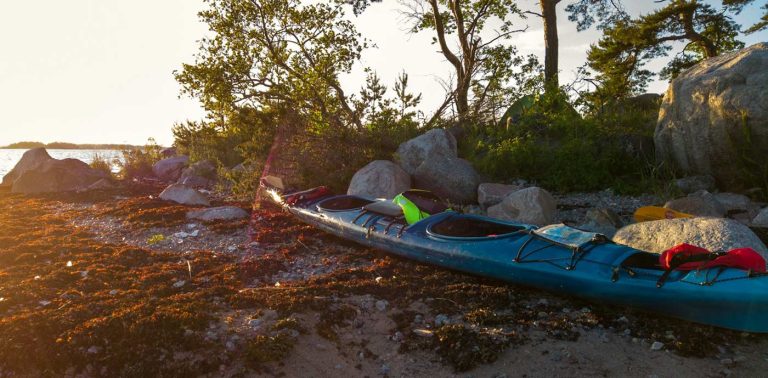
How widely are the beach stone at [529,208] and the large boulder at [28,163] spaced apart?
14.4 metres

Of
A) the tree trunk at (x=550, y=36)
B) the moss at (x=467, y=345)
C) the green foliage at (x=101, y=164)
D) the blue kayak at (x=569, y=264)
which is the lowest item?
the moss at (x=467, y=345)

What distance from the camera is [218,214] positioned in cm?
846

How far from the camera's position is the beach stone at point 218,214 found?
834cm

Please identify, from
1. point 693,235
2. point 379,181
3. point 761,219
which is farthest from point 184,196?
point 761,219

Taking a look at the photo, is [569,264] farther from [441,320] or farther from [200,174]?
[200,174]

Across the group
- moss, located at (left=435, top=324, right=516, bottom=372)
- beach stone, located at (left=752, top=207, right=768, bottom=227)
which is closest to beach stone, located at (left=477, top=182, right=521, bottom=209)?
beach stone, located at (left=752, top=207, right=768, bottom=227)

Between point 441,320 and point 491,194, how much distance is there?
4415 mm

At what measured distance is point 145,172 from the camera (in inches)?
695

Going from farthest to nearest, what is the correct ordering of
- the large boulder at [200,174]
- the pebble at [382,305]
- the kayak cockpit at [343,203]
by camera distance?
1. the large boulder at [200,174]
2. the kayak cockpit at [343,203]
3. the pebble at [382,305]

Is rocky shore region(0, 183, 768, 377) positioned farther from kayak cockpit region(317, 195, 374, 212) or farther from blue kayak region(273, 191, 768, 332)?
kayak cockpit region(317, 195, 374, 212)

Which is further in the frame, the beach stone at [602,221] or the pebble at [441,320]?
the beach stone at [602,221]

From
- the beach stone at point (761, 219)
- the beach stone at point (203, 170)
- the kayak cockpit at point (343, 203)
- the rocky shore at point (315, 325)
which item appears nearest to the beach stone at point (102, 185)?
the beach stone at point (203, 170)

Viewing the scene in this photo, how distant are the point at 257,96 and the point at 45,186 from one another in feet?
24.1

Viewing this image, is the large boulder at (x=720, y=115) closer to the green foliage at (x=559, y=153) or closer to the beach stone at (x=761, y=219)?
the green foliage at (x=559, y=153)
